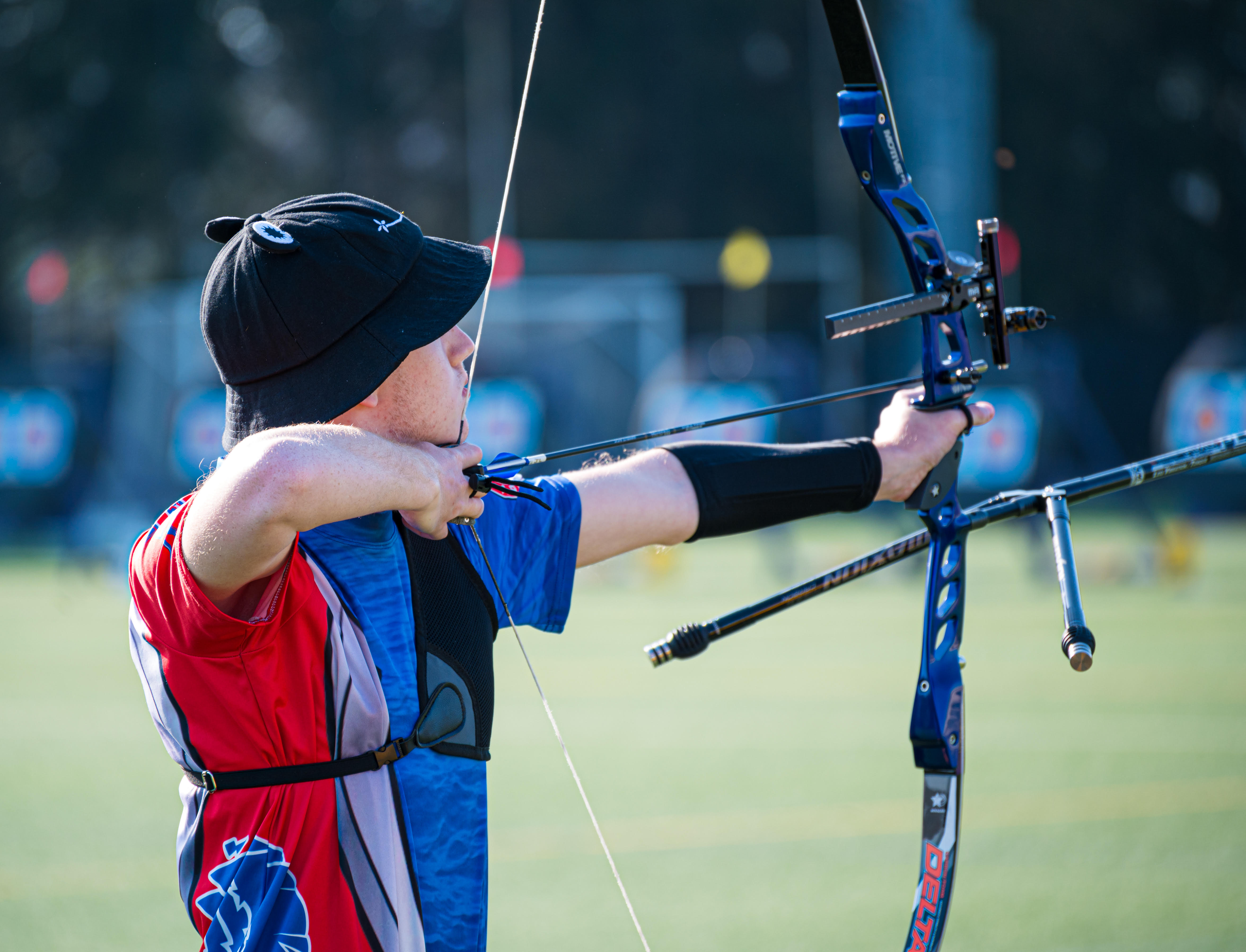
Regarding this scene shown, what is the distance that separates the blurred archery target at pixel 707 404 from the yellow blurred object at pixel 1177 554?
410 cm

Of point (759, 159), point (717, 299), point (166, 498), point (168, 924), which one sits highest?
point (759, 159)

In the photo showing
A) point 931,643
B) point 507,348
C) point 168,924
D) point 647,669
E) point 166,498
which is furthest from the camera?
point 507,348

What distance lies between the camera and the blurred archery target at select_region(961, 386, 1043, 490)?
12031mm

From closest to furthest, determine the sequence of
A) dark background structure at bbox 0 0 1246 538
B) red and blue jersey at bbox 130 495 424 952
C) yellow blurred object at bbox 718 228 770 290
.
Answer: red and blue jersey at bbox 130 495 424 952 → yellow blurred object at bbox 718 228 770 290 → dark background structure at bbox 0 0 1246 538

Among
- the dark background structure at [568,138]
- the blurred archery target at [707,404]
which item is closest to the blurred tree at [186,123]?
the dark background structure at [568,138]

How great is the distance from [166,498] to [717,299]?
1100 cm

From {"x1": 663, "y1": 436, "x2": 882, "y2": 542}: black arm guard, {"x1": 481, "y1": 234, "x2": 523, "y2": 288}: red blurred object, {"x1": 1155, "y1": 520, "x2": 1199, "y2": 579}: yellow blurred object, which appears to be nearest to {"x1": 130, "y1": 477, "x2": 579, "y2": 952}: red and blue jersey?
{"x1": 663, "y1": 436, "x2": 882, "y2": 542}: black arm guard

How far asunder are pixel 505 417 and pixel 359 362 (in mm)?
11924

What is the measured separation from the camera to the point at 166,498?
13367 millimetres

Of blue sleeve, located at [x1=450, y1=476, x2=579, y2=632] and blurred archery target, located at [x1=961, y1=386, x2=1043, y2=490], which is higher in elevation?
blurred archery target, located at [x1=961, y1=386, x2=1043, y2=490]

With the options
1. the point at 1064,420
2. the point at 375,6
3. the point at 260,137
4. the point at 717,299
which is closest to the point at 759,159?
the point at 717,299

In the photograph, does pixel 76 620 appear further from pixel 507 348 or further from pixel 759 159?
pixel 759 159

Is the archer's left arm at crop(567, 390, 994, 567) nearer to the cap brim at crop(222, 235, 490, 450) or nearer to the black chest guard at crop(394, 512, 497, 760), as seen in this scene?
the black chest guard at crop(394, 512, 497, 760)

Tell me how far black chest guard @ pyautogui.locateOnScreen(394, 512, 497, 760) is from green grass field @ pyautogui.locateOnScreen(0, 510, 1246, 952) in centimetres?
176
